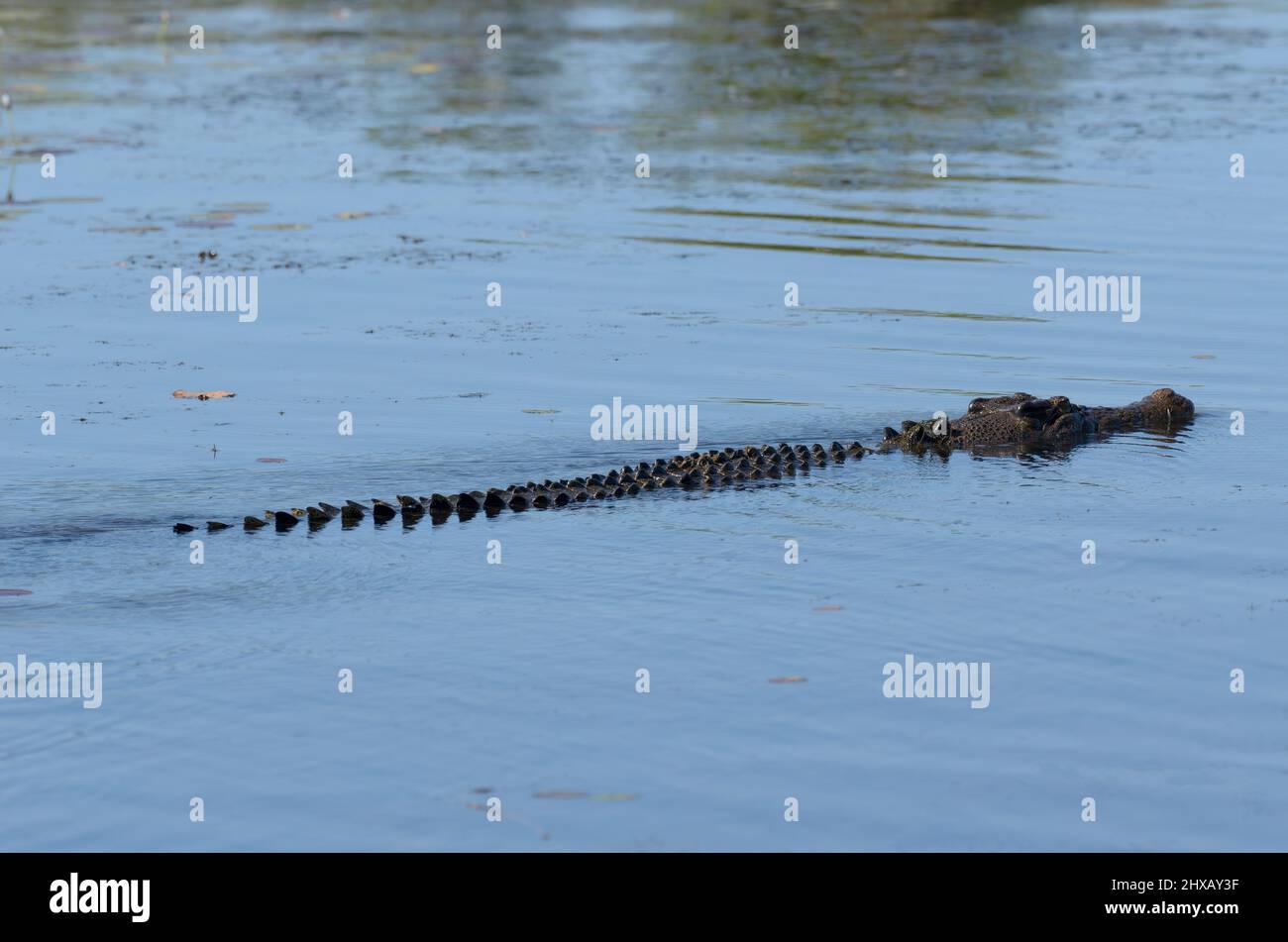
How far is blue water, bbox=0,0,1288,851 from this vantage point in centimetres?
756

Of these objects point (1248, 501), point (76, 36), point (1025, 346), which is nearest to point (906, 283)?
point (1025, 346)

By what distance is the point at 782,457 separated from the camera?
12.4 metres

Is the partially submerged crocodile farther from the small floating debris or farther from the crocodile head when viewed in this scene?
the small floating debris

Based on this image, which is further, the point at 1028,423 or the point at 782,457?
the point at 1028,423

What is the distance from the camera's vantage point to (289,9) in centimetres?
4341

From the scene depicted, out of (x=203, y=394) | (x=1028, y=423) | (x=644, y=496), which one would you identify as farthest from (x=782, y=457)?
(x=203, y=394)

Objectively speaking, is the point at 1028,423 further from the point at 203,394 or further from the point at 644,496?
the point at 203,394

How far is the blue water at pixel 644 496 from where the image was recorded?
756 cm

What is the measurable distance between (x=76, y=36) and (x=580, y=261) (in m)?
23.4

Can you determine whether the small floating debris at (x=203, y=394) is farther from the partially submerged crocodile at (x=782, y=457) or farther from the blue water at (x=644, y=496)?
the partially submerged crocodile at (x=782, y=457)

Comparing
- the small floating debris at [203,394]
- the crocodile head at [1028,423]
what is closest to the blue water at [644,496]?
the small floating debris at [203,394]

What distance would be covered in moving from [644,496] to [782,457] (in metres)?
1.10

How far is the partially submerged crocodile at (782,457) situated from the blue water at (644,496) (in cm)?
15
